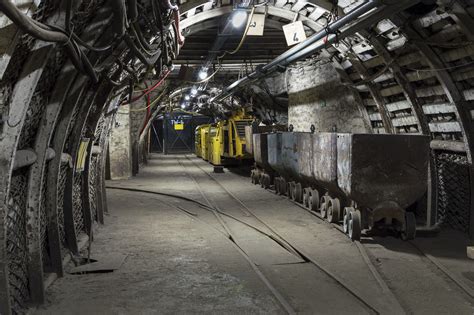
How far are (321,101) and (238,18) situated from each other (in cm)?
420

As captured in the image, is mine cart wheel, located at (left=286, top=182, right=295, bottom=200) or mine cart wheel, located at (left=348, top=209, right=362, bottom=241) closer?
mine cart wheel, located at (left=348, top=209, right=362, bottom=241)

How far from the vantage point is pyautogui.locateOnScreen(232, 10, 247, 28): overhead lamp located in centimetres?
979

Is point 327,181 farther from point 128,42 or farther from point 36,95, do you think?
point 36,95

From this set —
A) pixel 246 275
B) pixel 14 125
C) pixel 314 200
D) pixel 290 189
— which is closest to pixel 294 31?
pixel 314 200

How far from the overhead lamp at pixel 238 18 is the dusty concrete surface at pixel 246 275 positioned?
14.3 ft

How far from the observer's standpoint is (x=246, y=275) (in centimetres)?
577

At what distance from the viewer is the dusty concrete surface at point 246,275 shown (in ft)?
15.6

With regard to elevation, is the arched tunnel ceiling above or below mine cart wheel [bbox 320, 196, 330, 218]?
above

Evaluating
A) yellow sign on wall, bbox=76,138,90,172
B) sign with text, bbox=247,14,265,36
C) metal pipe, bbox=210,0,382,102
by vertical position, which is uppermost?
sign with text, bbox=247,14,265,36

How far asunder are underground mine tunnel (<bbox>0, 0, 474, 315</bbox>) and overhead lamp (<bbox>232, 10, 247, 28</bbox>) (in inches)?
2.6

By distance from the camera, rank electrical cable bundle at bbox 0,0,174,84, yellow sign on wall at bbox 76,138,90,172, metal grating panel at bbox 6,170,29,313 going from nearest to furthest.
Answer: electrical cable bundle at bbox 0,0,174,84, metal grating panel at bbox 6,170,29,313, yellow sign on wall at bbox 76,138,90,172

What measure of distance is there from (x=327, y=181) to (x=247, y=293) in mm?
3844

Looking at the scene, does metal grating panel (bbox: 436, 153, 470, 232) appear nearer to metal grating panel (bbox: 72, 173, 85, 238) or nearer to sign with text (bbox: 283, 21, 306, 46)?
sign with text (bbox: 283, 21, 306, 46)

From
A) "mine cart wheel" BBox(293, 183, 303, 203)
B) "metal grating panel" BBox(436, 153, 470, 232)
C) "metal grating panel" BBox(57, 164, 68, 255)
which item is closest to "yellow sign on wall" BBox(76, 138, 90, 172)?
"metal grating panel" BBox(57, 164, 68, 255)
